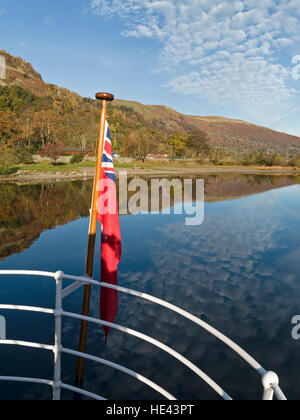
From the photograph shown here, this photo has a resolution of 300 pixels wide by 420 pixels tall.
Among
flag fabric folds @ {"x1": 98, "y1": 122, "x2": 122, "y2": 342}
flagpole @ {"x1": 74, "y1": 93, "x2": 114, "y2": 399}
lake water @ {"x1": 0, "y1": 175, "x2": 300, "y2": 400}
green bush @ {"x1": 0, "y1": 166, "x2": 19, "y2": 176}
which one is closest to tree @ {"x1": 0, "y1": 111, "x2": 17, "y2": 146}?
green bush @ {"x1": 0, "y1": 166, "x2": 19, "y2": 176}

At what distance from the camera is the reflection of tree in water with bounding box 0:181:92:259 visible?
38.5 feet

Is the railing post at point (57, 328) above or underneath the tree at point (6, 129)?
underneath

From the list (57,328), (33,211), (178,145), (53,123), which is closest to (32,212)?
(33,211)

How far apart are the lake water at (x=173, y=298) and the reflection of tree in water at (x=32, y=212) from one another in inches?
3.9

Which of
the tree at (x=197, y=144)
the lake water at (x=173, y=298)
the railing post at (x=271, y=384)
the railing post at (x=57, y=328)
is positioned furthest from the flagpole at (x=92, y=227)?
the tree at (x=197, y=144)

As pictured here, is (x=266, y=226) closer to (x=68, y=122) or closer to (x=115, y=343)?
(x=115, y=343)

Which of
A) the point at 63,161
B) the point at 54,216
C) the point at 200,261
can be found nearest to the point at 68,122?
the point at 63,161

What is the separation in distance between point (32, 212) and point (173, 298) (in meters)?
12.3

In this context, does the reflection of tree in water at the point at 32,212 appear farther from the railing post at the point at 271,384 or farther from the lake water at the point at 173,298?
the railing post at the point at 271,384

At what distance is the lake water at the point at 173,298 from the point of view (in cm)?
455

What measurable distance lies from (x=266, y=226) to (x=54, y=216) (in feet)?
39.1

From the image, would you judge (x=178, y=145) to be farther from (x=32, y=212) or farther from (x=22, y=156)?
(x=32, y=212)

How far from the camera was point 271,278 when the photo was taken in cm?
868

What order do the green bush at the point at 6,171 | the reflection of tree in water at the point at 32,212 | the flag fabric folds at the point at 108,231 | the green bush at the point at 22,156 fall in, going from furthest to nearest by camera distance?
the green bush at the point at 22,156 < the green bush at the point at 6,171 < the reflection of tree in water at the point at 32,212 < the flag fabric folds at the point at 108,231
